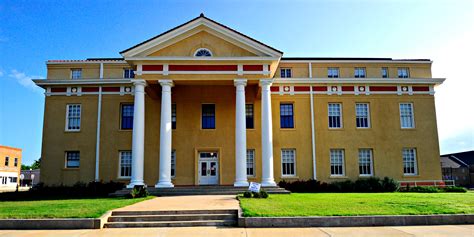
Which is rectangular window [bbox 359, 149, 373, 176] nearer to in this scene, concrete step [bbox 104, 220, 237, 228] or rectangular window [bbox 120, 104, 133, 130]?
rectangular window [bbox 120, 104, 133, 130]

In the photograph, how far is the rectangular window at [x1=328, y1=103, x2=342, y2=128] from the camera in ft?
90.6

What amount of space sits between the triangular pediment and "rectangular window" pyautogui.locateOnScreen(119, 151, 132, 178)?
7935mm

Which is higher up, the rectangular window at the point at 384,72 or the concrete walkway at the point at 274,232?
the rectangular window at the point at 384,72

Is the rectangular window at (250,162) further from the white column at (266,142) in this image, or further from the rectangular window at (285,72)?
the rectangular window at (285,72)

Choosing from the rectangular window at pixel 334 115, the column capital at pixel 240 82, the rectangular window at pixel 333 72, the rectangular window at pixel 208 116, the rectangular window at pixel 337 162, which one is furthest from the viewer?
the rectangular window at pixel 333 72

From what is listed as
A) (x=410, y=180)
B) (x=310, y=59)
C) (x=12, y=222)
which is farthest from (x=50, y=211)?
(x=410, y=180)

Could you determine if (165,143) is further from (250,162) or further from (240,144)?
(250,162)

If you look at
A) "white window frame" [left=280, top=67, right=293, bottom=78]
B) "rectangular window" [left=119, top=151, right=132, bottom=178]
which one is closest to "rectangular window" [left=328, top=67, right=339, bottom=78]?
"white window frame" [left=280, top=67, right=293, bottom=78]

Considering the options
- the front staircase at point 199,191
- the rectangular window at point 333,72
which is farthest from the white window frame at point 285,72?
the front staircase at point 199,191

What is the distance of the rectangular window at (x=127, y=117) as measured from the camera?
26938mm

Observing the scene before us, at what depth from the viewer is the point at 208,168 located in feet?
86.6

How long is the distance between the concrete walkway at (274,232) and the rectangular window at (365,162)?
16.3m

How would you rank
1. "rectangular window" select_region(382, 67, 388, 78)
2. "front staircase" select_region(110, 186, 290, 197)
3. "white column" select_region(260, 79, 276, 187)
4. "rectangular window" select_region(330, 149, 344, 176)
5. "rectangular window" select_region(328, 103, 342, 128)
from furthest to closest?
"rectangular window" select_region(382, 67, 388, 78), "rectangular window" select_region(328, 103, 342, 128), "rectangular window" select_region(330, 149, 344, 176), "white column" select_region(260, 79, 276, 187), "front staircase" select_region(110, 186, 290, 197)

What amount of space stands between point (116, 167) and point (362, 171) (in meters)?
17.8
